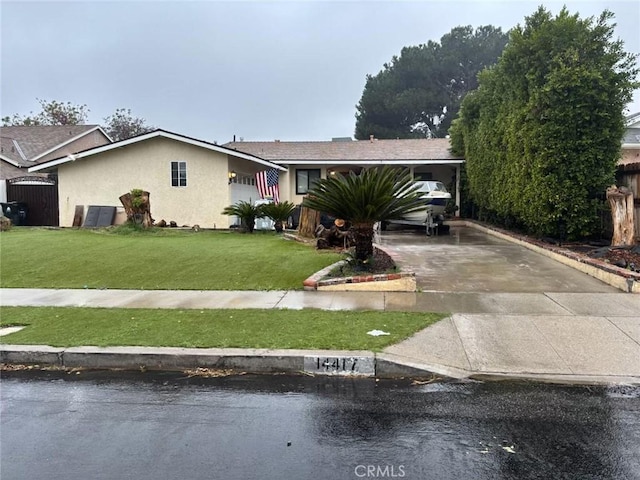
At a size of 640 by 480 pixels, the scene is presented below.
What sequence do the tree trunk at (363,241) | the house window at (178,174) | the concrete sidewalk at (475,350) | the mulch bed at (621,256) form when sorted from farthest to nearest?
1. the house window at (178,174)
2. the tree trunk at (363,241)
3. the mulch bed at (621,256)
4. the concrete sidewalk at (475,350)

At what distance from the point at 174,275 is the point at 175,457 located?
283 inches

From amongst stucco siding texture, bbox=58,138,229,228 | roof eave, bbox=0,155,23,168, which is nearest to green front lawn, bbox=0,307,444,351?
stucco siding texture, bbox=58,138,229,228

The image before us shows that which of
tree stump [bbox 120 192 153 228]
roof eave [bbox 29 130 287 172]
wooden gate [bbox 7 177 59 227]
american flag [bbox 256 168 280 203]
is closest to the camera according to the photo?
tree stump [bbox 120 192 153 228]

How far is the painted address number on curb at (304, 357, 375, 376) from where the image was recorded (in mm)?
5188

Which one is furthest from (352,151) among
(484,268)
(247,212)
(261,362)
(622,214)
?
(261,362)

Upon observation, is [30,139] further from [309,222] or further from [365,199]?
[365,199]

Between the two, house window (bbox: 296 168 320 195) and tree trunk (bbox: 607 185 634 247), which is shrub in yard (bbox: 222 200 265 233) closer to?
house window (bbox: 296 168 320 195)

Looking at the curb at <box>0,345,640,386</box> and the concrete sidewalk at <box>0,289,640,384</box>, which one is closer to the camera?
the curb at <box>0,345,640,386</box>

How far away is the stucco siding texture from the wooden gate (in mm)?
1984

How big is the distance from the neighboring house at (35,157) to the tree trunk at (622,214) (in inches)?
855

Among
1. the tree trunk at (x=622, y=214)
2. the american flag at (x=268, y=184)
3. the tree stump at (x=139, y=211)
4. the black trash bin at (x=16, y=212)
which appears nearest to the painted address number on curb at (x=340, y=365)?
the tree trunk at (x=622, y=214)

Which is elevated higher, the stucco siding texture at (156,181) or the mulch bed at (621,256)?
the stucco siding texture at (156,181)

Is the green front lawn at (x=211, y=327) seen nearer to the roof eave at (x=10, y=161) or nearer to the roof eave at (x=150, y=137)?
the roof eave at (x=150, y=137)

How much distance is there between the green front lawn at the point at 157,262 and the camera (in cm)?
977
